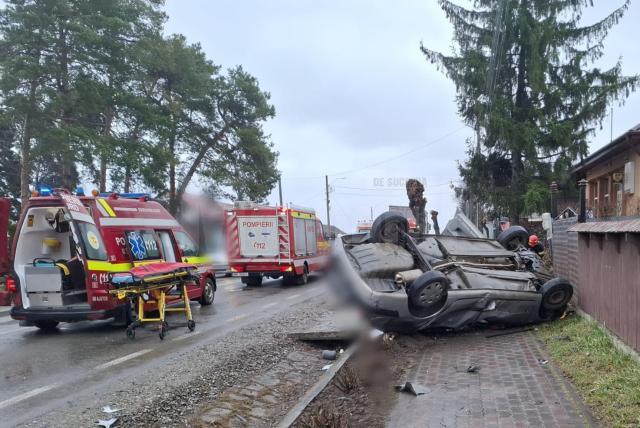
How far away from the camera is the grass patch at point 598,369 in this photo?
4363mm

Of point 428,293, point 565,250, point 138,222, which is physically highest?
point 138,222

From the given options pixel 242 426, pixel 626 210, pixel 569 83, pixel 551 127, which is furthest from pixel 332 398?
pixel 569 83

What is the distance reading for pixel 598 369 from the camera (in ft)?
17.9

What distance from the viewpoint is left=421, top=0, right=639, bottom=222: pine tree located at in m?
19.0

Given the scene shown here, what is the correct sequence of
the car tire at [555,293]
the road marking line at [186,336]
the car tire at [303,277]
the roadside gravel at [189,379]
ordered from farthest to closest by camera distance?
1. the car tire at [303,277]
2. the road marking line at [186,336]
3. the car tire at [555,293]
4. the roadside gravel at [189,379]

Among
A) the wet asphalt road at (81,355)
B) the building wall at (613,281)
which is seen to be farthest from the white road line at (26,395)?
the building wall at (613,281)

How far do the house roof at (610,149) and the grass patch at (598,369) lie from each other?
7.41 m

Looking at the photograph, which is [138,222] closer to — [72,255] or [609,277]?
[72,255]

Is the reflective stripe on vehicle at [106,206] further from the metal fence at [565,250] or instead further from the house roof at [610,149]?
the house roof at [610,149]

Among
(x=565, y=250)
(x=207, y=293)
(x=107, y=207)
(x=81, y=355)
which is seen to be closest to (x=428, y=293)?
(x=565, y=250)

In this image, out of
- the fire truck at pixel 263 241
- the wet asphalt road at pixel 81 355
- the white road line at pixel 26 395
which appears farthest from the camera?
the fire truck at pixel 263 241

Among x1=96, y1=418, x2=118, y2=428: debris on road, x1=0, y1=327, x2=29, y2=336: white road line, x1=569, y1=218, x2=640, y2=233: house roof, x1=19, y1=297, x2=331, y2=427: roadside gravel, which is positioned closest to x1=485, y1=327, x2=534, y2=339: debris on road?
x1=569, y1=218, x2=640, y2=233: house roof

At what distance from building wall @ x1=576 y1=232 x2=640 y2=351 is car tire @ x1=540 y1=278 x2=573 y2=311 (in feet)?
0.81

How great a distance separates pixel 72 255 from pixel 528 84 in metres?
16.5
